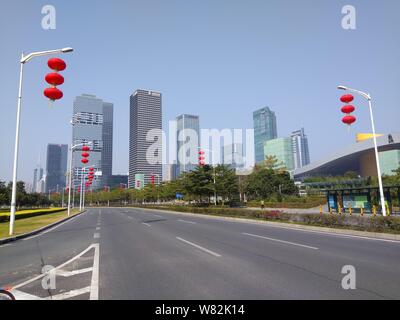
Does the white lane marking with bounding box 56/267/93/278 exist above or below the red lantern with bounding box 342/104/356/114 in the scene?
below

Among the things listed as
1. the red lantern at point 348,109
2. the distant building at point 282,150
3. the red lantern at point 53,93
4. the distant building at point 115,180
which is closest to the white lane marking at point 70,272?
the red lantern at point 53,93

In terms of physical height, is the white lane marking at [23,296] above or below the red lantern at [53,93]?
below

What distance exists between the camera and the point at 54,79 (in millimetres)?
10641

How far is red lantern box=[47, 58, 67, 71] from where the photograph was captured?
10.3 m

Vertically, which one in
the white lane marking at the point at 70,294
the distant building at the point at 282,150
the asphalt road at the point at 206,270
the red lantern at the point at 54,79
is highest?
the distant building at the point at 282,150

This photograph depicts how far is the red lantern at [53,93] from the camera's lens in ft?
35.4

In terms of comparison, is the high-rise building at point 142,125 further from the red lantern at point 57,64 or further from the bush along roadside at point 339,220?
the red lantern at point 57,64

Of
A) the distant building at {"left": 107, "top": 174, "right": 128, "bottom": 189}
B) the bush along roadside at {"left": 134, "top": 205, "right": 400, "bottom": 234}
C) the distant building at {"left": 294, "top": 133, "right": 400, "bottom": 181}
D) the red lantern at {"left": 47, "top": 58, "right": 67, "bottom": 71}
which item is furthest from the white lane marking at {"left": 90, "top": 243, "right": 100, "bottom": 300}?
the distant building at {"left": 107, "top": 174, "right": 128, "bottom": 189}

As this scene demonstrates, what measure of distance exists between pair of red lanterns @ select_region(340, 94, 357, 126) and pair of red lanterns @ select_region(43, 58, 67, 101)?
41.6ft

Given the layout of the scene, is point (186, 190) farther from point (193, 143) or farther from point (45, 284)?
point (45, 284)

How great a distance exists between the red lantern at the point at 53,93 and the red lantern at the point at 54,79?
9.5 inches

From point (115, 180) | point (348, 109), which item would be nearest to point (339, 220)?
point (348, 109)

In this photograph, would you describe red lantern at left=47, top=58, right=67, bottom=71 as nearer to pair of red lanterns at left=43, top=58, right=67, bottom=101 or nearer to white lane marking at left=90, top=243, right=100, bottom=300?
pair of red lanterns at left=43, top=58, right=67, bottom=101
